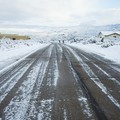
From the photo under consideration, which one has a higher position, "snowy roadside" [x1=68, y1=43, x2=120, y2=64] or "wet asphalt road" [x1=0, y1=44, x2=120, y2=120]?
"wet asphalt road" [x1=0, y1=44, x2=120, y2=120]

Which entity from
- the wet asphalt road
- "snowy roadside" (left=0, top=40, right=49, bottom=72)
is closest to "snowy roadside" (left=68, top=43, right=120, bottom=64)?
"snowy roadside" (left=0, top=40, right=49, bottom=72)

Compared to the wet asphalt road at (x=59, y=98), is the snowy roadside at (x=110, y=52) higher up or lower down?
lower down

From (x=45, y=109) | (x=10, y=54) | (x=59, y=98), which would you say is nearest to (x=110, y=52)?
(x=10, y=54)

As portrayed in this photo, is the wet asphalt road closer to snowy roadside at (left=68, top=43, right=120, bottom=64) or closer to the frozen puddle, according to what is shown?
the frozen puddle

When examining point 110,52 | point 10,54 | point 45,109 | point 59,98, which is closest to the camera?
point 45,109

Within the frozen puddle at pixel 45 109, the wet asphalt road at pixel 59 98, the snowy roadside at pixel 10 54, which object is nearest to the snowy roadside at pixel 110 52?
the snowy roadside at pixel 10 54

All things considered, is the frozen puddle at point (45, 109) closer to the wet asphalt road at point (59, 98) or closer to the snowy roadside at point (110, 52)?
the wet asphalt road at point (59, 98)

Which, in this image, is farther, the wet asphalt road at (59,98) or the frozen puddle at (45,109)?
the wet asphalt road at (59,98)

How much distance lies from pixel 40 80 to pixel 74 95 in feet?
7.53

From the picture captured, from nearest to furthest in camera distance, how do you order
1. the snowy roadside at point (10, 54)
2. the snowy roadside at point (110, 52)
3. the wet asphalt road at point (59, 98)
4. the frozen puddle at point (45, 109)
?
the frozen puddle at point (45, 109) < the wet asphalt road at point (59, 98) < the snowy roadside at point (10, 54) < the snowy roadside at point (110, 52)

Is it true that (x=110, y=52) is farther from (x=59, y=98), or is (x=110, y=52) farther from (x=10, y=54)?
(x=59, y=98)

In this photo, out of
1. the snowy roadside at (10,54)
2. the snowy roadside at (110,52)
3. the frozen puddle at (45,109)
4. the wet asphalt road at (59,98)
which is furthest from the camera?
A: the snowy roadside at (110,52)

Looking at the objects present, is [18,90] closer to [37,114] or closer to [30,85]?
[30,85]

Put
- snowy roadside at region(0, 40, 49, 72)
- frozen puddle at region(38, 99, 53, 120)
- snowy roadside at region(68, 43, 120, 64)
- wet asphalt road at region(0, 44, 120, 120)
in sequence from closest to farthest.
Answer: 1. frozen puddle at region(38, 99, 53, 120)
2. wet asphalt road at region(0, 44, 120, 120)
3. snowy roadside at region(0, 40, 49, 72)
4. snowy roadside at region(68, 43, 120, 64)
